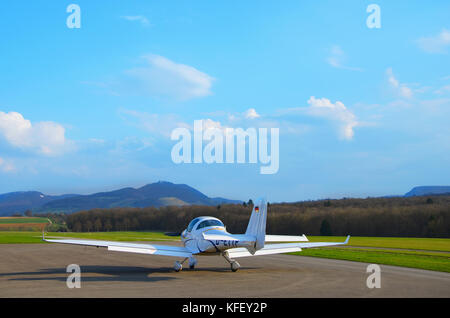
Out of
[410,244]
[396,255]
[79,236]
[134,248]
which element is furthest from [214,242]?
[79,236]

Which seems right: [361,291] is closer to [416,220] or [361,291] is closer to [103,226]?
[416,220]

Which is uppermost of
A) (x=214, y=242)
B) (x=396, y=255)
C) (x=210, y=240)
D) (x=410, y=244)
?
(x=210, y=240)

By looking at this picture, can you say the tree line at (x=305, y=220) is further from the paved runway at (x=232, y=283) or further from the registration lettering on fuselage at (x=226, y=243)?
the registration lettering on fuselage at (x=226, y=243)

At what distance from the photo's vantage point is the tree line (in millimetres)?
79500

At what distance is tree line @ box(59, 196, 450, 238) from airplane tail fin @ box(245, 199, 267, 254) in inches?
2533

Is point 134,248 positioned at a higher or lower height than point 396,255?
higher

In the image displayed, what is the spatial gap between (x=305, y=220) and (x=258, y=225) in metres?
77.7

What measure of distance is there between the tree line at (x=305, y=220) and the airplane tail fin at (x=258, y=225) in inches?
2533

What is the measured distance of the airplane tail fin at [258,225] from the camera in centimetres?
1864

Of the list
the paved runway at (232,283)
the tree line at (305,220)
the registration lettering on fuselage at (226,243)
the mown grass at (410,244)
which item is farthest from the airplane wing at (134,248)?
the tree line at (305,220)

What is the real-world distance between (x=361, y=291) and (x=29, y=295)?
418 inches

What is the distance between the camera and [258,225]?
1881cm

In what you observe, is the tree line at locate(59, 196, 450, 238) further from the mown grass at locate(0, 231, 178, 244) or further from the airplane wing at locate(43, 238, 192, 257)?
the airplane wing at locate(43, 238, 192, 257)

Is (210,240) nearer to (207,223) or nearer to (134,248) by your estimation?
(207,223)
